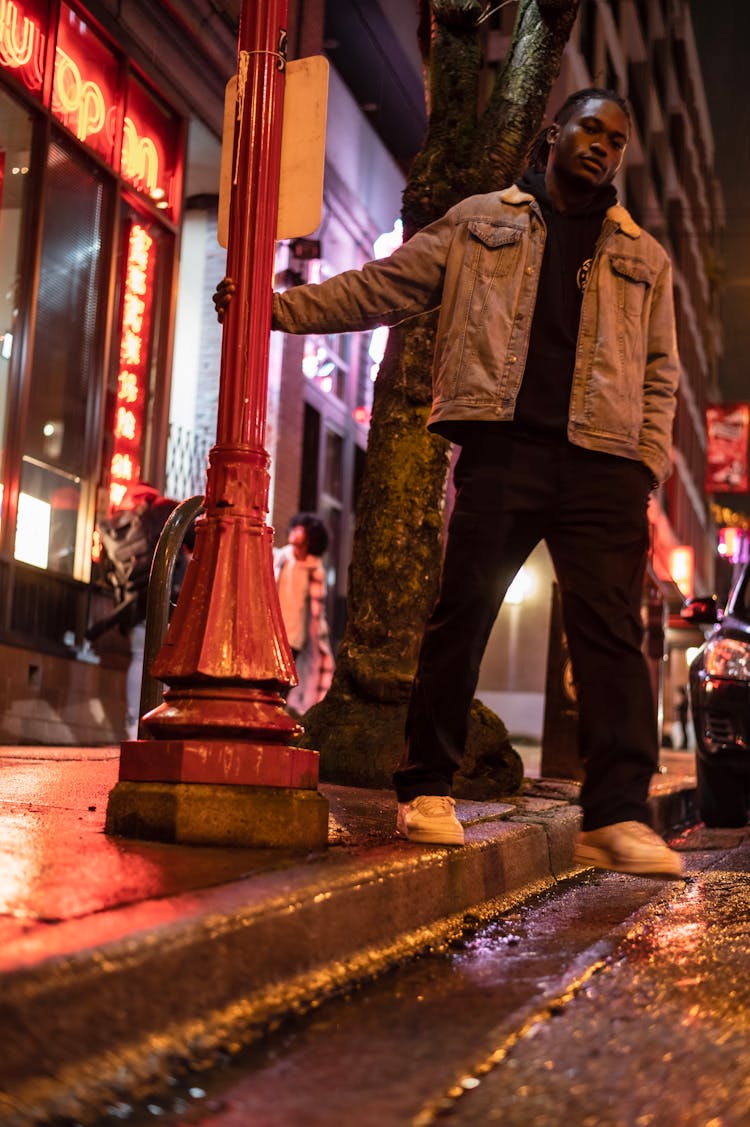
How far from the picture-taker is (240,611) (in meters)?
3.86

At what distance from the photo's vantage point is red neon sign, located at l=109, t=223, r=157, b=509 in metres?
11.7

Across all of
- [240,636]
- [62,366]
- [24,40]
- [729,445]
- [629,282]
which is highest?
[729,445]

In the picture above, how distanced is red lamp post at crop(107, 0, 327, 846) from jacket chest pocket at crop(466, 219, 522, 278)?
607 mm

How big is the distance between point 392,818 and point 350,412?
1385 centimetres

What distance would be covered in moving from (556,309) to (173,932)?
234 cm

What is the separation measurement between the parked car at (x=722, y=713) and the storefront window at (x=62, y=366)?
495cm

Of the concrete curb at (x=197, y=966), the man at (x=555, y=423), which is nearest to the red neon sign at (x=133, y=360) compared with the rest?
the man at (x=555, y=423)

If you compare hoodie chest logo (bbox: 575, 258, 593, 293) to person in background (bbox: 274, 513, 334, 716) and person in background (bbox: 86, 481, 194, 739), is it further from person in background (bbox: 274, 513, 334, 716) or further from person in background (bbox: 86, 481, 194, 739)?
person in background (bbox: 274, 513, 334, 716)

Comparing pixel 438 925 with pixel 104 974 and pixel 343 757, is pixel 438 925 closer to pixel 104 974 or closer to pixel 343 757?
pixel 104 974

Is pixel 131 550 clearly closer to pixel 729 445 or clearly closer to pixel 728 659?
pixel 728 659

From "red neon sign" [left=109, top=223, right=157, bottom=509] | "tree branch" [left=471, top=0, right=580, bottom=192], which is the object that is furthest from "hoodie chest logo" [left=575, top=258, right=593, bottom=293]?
"red neon sign" [left=109, top=223, right=157, bottom=509]

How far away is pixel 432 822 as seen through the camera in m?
3.95

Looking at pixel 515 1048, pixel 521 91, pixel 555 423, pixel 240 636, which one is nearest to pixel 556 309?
pixel 555 423

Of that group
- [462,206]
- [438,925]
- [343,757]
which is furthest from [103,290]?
[438,925]
